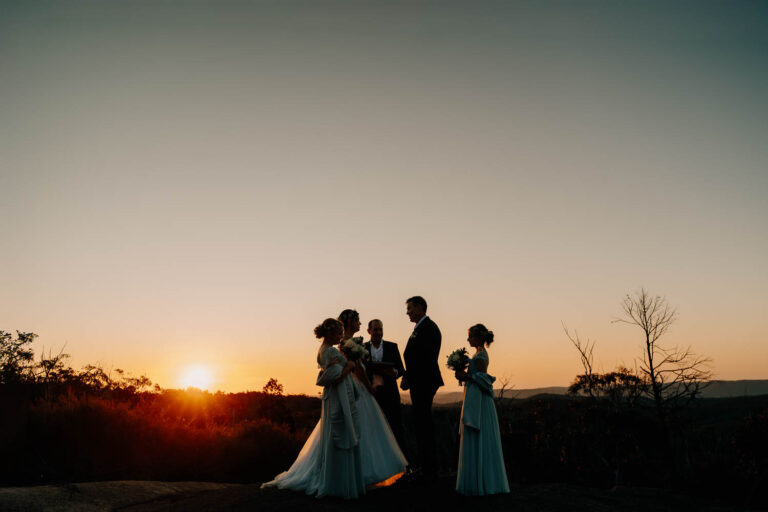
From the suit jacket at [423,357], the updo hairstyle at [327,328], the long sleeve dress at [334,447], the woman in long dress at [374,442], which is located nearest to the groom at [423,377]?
the suit jacket at [423,357]

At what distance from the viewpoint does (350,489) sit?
288 inches

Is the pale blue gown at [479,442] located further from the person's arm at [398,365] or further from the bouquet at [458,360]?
the person's arm at [398,365]

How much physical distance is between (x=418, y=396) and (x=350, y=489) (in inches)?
73.9

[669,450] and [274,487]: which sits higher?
[274,487]

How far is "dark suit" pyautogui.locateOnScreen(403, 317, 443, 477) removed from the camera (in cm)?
827

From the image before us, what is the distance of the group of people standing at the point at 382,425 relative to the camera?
297 inches

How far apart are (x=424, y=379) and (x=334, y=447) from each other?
1894mm

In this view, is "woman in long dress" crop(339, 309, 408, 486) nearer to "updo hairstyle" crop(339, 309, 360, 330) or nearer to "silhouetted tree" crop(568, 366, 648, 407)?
"updo hairstyle" crop(339, 309, 360, 330)

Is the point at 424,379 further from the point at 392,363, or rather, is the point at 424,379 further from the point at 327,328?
the point at 327,328

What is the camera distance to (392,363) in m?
9.51

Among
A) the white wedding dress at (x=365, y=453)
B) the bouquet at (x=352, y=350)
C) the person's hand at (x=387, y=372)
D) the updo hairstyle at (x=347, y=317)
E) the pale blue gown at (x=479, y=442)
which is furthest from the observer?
the person's hand at (x=387, y=372)

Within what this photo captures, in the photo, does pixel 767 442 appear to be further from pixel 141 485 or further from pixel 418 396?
pixel 141 485

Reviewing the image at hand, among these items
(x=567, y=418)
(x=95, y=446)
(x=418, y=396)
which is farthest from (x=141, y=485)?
(x=567, y=418)

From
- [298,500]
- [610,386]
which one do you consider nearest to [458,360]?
[298,500]
